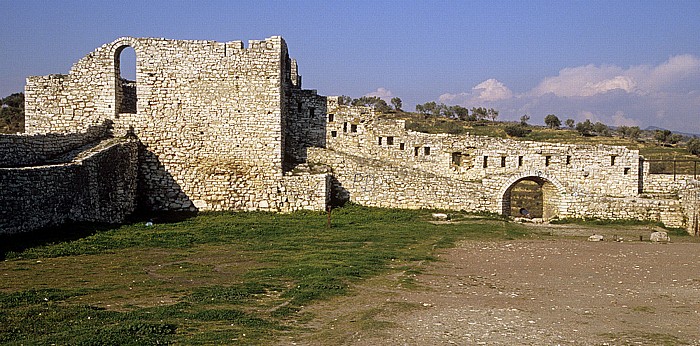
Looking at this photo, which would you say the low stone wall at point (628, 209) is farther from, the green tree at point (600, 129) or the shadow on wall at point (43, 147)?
the green tree at point (600, 129)

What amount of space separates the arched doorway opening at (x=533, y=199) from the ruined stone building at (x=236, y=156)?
12 centimetres

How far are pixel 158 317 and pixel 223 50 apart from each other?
1564 cm

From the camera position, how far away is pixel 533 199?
34.8 m

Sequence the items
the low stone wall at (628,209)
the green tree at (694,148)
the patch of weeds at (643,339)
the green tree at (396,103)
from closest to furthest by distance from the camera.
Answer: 1. the patch of weeds at (643,339)
2. the low stone wall at (628,209)
3. the green tree at (694,148)
4. the green tree at (396,103)

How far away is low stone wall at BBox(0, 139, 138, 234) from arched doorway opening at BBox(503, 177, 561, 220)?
573 inches

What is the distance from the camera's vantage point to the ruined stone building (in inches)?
908

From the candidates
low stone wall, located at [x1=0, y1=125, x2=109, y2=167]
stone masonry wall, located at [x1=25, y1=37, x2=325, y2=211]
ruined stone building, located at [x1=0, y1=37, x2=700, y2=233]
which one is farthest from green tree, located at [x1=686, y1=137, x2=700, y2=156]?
low stone wall, located at [x1=0, y1=125, x2=109, y2=167]

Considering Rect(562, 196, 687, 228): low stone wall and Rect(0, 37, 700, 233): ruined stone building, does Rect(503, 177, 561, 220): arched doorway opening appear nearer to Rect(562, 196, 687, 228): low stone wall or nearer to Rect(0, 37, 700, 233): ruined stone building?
Rect(0, 37, 700, 233): ruined stone building

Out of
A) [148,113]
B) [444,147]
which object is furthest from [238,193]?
[444,147]

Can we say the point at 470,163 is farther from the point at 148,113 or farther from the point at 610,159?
the point at 148,113

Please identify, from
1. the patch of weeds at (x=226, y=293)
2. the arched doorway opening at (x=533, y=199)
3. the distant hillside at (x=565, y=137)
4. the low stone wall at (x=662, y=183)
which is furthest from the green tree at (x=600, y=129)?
the patch of weeds at (x=226, y=293)

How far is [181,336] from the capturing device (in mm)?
8492

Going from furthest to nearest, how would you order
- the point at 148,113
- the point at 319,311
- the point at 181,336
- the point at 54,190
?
the point at 148,113, the point at 54,190, the point at 319,311, the point at 181,336

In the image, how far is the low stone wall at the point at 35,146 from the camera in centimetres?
1805
